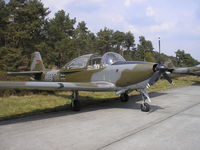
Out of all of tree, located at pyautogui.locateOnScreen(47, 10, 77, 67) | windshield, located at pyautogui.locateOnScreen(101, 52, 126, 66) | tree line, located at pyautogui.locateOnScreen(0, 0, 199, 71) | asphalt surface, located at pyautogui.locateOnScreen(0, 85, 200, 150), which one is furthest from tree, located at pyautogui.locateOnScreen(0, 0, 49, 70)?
asphalt surface, located at pyautogui.locateOnScreen(0, 85, 200, 150)

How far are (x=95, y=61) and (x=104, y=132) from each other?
4.59 meters

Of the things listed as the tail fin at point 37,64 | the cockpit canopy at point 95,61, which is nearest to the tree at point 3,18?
the tail fin at point 37,64

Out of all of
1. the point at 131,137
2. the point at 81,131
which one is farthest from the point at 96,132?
the point at 131,137

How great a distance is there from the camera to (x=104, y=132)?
216 inches

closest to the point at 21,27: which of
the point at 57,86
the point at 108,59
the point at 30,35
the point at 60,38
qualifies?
the point at 30,35

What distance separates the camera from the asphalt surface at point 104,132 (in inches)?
178

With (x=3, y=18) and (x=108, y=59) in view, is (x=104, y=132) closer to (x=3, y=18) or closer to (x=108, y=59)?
(x=108, y=59)

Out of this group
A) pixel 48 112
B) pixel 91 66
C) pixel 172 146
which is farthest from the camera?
pixel 91 66

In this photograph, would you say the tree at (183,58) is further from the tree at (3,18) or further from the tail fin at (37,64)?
the tail fin at (37,64)

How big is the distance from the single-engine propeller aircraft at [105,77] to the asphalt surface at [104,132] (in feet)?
3.51

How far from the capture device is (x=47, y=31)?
38.9 metres

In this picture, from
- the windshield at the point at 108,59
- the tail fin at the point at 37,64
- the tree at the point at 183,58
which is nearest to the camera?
the windshield at the point at 108,59

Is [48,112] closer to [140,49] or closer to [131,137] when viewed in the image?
[131,137]

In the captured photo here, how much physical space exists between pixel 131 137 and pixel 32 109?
5.40 m
